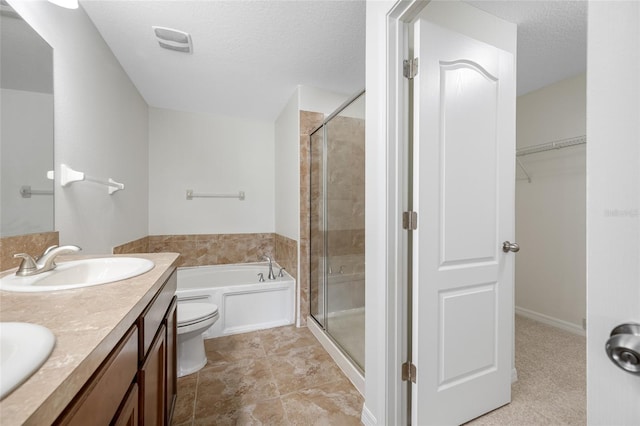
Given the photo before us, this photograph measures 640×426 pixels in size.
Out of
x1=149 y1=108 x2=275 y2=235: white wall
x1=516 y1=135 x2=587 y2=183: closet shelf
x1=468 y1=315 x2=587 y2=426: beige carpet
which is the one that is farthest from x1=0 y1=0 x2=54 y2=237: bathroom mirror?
x1=516 y1=135 x2=587 y2=183: closet shelf

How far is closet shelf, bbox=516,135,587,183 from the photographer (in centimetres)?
226

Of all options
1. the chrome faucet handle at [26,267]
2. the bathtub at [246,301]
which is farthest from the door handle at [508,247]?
the chrome faucet handle at [26,267]

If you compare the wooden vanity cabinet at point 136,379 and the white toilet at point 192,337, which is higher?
the wooden vanity cabinet at point 136,379

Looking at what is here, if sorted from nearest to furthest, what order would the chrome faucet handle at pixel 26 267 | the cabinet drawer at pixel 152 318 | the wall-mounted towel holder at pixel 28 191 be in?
1. the cabinet drawer at pixel 152 318
2. the chrome faucet handle at pixel 26 267
3. the wall-mounted towel holder at pixel 28 191

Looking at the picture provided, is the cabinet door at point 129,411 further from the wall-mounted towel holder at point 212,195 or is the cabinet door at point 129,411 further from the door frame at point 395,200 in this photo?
the wall-mounted towel holder at point 212,195

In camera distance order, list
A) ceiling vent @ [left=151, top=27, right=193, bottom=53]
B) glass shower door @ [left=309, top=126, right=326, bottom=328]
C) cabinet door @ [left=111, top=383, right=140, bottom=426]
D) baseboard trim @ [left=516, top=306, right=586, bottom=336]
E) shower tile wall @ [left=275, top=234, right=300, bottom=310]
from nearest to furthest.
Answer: cabinet door @ [left=111, top=383, right=140, bottom=426] → ceiling vent @ [left=151, top=27, right=193, bottom=53] → baseboard trim @ [left=516, top=306, right=586, bottom=336] → glass shower door @ [left=309, top=126, right=326, bottom=328] → shower tile wall @ [left=275, top=234, right=300, bottom=310]

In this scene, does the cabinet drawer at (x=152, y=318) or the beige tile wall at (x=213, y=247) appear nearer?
the cabinet drawer at (x=152, y=318)

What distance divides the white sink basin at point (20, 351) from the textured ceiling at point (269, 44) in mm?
1775

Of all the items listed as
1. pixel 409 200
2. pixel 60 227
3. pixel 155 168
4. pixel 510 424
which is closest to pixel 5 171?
pixel 60 227

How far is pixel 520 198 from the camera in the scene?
2840mm

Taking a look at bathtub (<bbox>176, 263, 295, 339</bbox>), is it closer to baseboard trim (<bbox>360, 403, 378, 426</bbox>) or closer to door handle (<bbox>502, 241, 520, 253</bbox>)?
baseboard trim (<bbox>360, 403, 378, 426</bbox>)

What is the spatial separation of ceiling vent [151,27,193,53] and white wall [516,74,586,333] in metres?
3.25

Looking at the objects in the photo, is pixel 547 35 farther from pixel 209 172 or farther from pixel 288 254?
pixel 209 172

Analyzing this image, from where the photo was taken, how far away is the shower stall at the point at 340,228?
1.92 meters
